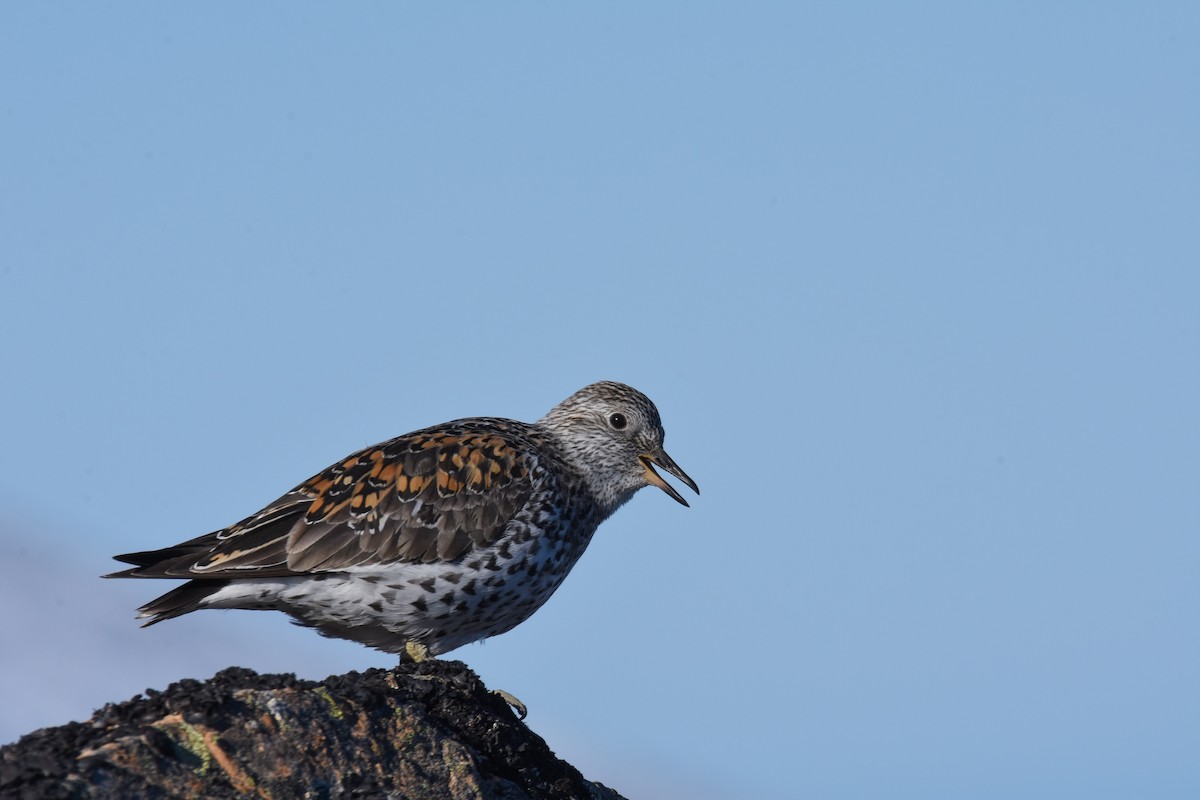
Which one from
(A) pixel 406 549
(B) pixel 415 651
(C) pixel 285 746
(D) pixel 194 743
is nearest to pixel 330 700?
(C) pixel 285 746

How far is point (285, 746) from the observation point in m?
7.14

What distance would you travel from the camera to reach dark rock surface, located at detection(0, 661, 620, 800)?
6469 mm

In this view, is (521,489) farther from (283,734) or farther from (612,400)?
(283,734)

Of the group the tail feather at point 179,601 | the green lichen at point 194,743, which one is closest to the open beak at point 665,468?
the tail feather at point 179,601

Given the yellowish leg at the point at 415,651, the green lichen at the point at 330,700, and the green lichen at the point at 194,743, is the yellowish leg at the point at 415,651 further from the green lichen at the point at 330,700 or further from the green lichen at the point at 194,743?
the green lichen at the point at 194,743

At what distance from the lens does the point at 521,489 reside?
12.6m

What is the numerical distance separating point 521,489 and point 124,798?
21.1 feet

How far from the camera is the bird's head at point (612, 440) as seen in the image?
46.3 ft

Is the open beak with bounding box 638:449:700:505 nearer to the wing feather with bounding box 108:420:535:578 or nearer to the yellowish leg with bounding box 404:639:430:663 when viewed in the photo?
the wing feather with bounding box 108:420:535:578

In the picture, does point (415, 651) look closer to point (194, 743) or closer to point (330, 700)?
point (330, 700)

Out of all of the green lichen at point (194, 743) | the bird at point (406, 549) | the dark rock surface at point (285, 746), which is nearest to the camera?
the dark rock surface at point (285, 746)

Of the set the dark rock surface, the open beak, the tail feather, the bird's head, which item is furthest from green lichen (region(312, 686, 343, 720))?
the open beak

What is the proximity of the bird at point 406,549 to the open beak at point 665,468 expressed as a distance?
1453mm

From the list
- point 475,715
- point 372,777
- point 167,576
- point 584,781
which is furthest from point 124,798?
point 167,576
